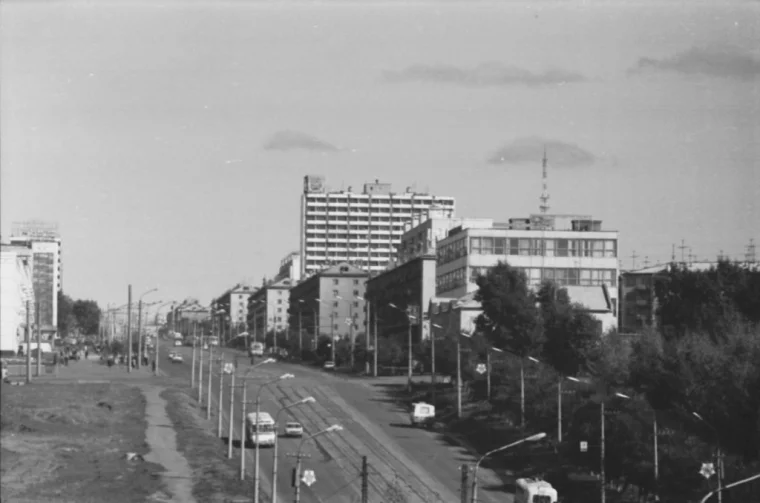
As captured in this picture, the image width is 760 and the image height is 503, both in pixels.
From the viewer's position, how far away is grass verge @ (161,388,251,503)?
69000 mm

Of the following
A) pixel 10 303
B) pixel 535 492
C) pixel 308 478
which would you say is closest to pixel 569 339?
pixel 535 492

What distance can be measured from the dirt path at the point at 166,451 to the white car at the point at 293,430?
712 cm

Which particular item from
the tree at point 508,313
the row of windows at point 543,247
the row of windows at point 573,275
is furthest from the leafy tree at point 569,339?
the row of windows at point 543,247

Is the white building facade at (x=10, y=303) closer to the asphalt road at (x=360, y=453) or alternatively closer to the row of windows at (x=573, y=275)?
the asphalt road at (x=360, y=453)

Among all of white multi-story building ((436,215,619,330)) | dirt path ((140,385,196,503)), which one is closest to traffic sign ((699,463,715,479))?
dirt path ((140,385,196,503))

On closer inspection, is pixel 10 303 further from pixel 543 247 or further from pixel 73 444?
pixel 73 444

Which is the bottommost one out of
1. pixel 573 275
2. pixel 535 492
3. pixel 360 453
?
pixel 360 453

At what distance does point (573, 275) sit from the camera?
145125mm

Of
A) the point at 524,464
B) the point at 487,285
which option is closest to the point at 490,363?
the point at 487,285

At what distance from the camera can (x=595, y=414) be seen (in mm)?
80438

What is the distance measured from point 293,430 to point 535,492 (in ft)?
91.4

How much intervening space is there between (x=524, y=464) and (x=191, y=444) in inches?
808

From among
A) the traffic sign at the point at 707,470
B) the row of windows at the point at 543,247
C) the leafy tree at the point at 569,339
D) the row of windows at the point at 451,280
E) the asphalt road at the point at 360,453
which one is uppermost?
the row of windows at the point at 543,247

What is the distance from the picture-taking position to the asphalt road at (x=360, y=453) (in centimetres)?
7288
